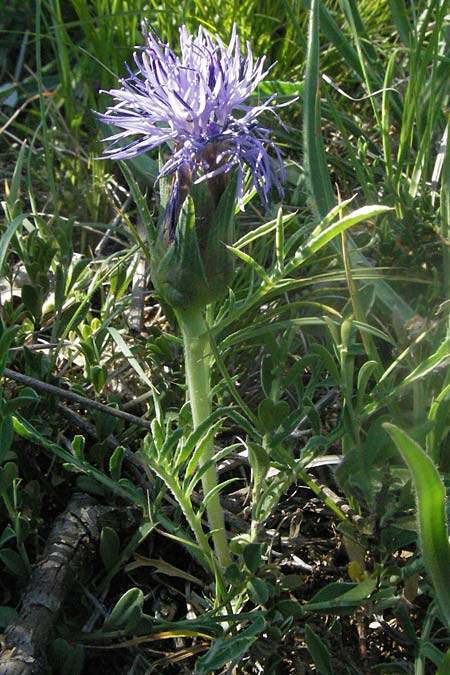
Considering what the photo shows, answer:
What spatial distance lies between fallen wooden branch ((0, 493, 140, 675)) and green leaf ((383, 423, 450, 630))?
536 millimetres

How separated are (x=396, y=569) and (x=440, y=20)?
1.05m

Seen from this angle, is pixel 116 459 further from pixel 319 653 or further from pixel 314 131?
pixel 314 131

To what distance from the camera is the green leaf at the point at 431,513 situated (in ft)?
2.79

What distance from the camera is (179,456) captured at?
3.60 ft

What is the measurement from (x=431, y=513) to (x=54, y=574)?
603 millimetres

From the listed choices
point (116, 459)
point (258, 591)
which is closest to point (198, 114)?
A: point (116, 459)

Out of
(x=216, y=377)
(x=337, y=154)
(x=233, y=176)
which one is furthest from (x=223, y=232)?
(x=337, y=154)

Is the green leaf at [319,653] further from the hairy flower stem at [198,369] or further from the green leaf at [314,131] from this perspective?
the green leaf at [314,131]

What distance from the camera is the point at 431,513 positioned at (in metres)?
0.92

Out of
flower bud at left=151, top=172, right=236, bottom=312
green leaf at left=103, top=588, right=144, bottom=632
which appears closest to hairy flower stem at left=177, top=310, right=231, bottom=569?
flower bud at left=151, top=172, right=236, bottom=312

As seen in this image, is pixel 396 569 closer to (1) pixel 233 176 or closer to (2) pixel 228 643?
(2) pixel 228 643

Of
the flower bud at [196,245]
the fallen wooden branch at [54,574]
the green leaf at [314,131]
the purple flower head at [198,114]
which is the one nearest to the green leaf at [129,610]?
the fallen wooden branch at [54,574]

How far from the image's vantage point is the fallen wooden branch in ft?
3.63

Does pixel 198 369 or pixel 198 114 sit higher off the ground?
pixel 198 114
